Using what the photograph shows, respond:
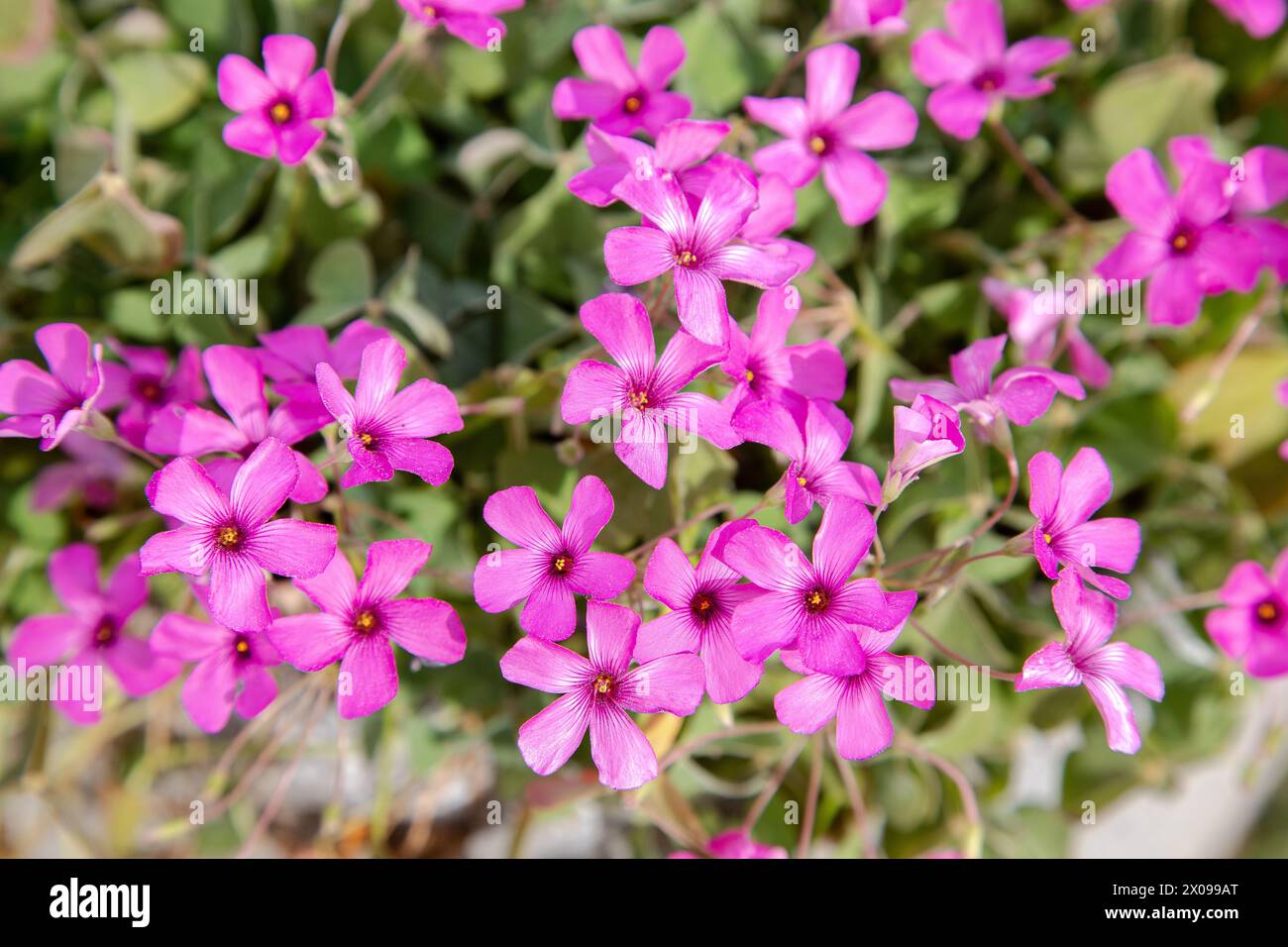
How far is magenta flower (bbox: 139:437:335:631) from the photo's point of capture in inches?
18.4

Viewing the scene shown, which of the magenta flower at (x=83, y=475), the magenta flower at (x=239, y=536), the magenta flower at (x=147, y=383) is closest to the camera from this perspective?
the magenta flower at (x=239, y=536)

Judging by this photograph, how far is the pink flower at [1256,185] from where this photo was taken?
24.6 inches

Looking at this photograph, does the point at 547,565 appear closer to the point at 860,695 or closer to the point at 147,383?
the point at 860,695

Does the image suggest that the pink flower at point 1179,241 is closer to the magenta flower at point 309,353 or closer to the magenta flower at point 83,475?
the magenta flower at point 309,353

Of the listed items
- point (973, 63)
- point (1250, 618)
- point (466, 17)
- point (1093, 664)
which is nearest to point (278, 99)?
point (466, 17)

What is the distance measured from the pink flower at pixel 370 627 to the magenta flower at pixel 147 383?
0.15 m

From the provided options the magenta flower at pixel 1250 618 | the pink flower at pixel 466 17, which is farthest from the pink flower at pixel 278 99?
the magenta flower at pixel 1250 618

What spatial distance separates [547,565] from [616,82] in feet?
1.02

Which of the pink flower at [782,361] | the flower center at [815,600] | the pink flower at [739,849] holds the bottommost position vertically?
the pink flower at [739,849]

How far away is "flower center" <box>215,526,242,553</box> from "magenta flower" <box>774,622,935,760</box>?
274 millimetres

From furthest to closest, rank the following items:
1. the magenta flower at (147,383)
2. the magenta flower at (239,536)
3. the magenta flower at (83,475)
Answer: the magenta flower at (83,475) → the magenta flower at (147,383) → the magenta flower at (239,536)

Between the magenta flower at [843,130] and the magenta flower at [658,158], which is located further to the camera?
the magenta flower at [843,130]

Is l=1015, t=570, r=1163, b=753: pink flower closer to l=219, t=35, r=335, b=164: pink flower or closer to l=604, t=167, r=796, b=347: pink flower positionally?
l=604, t=167, r=796, b=347: pink flower

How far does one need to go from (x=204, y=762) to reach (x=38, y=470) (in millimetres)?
335
